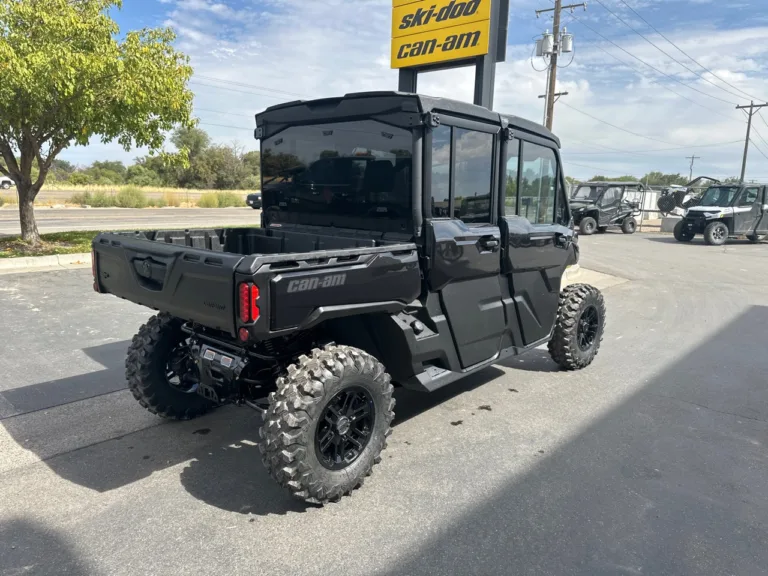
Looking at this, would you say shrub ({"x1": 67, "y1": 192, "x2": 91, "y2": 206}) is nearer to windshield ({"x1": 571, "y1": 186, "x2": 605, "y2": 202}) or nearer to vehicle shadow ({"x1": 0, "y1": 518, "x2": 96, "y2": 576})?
windshield ({"x1": 571, "y1": 186, "x2": 605, "y2": 202})

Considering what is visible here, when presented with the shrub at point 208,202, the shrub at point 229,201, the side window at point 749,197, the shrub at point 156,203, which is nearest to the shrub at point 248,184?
the shrub at point 229,201

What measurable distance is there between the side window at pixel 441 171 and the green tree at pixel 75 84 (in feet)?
28.4

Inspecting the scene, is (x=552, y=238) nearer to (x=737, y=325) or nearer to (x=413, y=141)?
(x=413, y=141)

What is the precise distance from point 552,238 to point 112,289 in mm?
3594

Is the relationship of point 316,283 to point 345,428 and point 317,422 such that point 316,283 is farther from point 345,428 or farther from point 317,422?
point 345,428

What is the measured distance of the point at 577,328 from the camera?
541 cm

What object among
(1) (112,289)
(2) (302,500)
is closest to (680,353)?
(2) (302,500)

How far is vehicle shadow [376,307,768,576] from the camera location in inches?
106

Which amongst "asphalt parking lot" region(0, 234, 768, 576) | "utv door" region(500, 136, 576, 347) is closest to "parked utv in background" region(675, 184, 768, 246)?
"asphalt parking lot" region(0, 234, 768, 576)

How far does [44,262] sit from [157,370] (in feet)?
25.0

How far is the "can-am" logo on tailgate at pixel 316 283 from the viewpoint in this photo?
2.79 m

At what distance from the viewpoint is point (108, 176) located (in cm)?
6103

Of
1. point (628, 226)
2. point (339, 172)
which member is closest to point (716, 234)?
point (628, 226)

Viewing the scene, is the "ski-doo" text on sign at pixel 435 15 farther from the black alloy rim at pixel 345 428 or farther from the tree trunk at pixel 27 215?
the tree trunk at pixel 27 215
